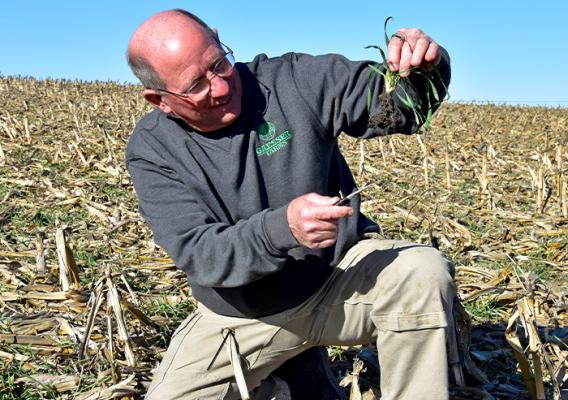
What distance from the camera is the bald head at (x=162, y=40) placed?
306 centimetres

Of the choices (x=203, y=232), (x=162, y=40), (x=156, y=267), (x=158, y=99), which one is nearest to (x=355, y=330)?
(x=203, y=232)

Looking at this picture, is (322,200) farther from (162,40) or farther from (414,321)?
(162,40)

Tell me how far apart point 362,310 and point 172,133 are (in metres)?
1.22

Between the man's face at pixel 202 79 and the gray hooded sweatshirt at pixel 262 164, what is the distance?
0.28ft

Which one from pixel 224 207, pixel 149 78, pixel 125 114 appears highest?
pixel 125 114

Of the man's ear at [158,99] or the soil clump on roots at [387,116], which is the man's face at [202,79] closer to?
the man's ear at [158,99]

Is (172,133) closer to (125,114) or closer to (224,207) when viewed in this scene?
(224,207)

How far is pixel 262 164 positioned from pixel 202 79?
474 mm

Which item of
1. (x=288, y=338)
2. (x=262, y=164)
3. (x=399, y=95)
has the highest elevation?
(x=399, y=95)

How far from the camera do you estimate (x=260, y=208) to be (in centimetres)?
307

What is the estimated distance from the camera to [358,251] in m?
3.18

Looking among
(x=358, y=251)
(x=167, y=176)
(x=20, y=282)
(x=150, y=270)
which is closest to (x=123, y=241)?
(x=150, y=270)

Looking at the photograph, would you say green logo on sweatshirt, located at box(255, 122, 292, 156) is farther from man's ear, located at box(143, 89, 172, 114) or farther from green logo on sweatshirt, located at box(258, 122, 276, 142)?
man's ear, located at box(143, 89, 172, 114)

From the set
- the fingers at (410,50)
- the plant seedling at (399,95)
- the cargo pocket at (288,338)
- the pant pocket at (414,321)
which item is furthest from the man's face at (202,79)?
the pant pocket at (414,321)
